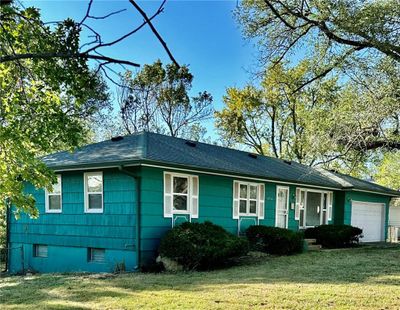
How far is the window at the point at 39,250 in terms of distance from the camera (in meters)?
13.4

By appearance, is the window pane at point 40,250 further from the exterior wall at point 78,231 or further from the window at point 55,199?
the window at point 55,199

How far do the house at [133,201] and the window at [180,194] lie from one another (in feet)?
0.09

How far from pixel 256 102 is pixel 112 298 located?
2297 centimetres

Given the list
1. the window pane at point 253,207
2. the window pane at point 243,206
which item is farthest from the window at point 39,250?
the window pane at point 253,207

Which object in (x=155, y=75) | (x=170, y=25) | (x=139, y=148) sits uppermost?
(x=155, y=75)

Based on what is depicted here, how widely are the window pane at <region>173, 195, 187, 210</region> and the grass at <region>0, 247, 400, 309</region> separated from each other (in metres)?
2.57

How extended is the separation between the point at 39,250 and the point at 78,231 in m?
2.17

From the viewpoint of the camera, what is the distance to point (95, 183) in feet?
40.1

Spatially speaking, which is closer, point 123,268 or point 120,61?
point 120,61

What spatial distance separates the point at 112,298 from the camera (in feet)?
23.4

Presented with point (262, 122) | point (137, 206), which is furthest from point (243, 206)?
point (262, 122)

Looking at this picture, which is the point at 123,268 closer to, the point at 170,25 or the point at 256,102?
the point at 170,25

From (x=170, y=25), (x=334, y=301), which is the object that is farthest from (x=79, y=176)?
(x=170, y=25)

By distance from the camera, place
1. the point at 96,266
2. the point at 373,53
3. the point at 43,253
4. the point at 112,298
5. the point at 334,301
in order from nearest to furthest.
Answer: the point at 334,301, the point at 112,298, the point at 373,53, the point at 96,266, the point at 43,253
